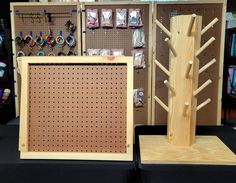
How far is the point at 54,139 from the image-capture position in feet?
2.86

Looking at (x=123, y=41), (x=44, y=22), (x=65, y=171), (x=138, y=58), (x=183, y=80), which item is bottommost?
(x=65, y=171)

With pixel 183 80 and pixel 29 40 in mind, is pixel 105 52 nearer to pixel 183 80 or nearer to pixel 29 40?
pixel 29 40

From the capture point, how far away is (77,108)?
2.89 ft

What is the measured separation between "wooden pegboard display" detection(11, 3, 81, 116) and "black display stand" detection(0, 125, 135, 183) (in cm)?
205

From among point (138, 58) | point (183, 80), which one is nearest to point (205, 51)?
point (138, 58)

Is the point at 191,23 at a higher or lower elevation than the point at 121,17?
lower

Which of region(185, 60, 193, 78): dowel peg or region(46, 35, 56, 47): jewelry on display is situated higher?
region(46, 35, 56, 47): jewelry on display

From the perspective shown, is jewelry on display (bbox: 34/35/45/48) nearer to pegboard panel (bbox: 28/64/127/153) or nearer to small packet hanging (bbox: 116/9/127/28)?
small packet hanging (bbox: 116/9/127/28)

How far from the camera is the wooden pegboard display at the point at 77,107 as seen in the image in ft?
2.82

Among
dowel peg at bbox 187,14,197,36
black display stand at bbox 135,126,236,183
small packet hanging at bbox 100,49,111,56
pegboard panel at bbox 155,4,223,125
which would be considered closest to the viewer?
black display stand at bbox 135,126,236,183

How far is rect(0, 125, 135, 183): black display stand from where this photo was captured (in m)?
0.80

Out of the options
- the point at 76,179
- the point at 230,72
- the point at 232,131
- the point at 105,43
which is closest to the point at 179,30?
the point at 232,131

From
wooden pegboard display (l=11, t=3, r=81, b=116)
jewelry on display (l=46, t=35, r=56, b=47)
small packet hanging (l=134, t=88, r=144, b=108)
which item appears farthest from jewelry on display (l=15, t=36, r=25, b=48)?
small packet hanging (l=134, t=88, r=144, b=108)

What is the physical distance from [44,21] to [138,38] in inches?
42.4
